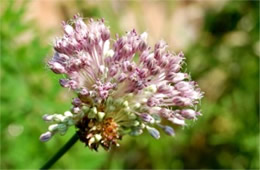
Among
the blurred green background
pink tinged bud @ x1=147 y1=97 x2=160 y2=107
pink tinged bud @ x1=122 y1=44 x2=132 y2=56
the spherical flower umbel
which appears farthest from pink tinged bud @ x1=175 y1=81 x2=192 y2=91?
the blurred green background

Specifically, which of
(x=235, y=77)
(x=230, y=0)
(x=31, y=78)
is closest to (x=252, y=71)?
(x=235, y=77)

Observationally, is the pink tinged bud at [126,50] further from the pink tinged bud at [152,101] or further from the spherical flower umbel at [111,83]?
the pink tinged bud at [152,101]

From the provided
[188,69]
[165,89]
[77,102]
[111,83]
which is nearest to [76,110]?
[77,102]

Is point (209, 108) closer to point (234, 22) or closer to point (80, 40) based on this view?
point (234, 22)

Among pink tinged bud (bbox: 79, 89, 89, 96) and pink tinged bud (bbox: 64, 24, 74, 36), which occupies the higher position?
pink tinged bud (bbox: 64, 24, 74, 36)

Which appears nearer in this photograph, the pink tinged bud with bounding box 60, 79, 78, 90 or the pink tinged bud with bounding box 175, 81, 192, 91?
the pink tinged bud with bounding box 60, 79, 78, 90

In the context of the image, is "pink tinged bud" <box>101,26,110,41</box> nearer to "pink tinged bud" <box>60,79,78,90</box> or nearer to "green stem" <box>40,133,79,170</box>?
"pink tinged bud" <box>60,79,78,90</box>
